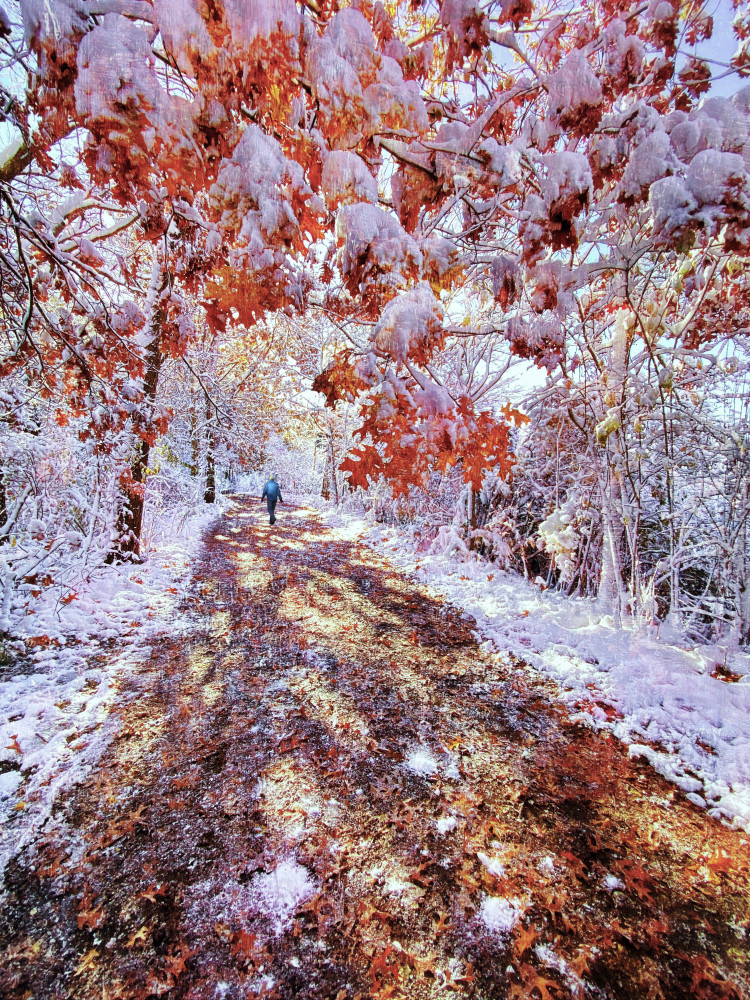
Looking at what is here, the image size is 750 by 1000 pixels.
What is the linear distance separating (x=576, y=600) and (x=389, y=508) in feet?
26.4

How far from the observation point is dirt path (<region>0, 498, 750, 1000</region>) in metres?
1.90

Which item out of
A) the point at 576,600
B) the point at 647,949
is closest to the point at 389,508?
the point at 576,600

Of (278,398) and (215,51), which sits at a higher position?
(278,398)

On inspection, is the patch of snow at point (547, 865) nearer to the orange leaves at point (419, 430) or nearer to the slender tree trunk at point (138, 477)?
the orange leaves at point (419, 430)

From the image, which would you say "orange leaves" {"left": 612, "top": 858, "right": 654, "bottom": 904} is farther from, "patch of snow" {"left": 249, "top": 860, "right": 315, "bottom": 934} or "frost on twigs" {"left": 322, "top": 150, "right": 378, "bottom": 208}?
"frost on twigs" {"left": 322, "top": 150, "right": 378, "bottom": 208}

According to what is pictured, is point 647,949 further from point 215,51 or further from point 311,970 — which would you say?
point 215,51

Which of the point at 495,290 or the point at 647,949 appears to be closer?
the point at 647,949

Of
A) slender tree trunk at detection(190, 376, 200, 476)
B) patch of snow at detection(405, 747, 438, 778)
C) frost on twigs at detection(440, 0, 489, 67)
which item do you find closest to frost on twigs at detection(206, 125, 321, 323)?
frost on twigs at detection(440, 0, 489, 67)

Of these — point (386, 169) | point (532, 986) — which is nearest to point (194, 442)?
point (386, 169)

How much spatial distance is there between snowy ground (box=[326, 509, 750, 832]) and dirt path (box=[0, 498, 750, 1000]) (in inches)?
10.5

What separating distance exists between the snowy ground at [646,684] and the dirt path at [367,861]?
0.87 ft

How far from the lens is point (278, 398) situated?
19.3 meters

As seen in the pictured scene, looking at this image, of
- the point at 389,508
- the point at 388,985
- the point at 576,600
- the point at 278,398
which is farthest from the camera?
the point at 278,398

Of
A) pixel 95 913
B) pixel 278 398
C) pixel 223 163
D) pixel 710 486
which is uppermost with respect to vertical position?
pixel 278 398
